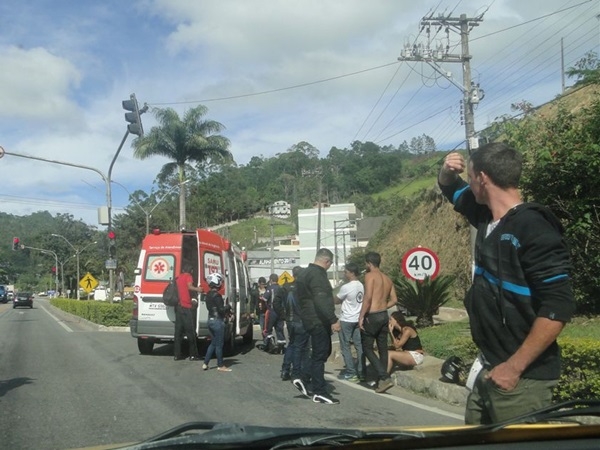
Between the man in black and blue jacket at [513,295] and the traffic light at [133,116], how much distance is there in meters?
14.5

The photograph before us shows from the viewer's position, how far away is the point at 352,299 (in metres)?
10.2

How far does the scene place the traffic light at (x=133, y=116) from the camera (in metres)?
16.8

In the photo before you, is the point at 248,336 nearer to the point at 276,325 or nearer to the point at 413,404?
the point at 276,325

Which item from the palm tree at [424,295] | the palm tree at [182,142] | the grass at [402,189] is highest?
the grass at [402,189]

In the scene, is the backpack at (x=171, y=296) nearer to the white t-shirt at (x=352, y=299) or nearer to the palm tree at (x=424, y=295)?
the white t-shirt at (x=352, y=299)

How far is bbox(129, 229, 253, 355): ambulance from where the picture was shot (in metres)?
13.5

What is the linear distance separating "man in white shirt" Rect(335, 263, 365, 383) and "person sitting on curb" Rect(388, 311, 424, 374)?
515 mm

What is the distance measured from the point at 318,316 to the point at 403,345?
7.43ft

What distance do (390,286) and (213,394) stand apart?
2838 mm

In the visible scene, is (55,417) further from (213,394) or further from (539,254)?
(539,254)

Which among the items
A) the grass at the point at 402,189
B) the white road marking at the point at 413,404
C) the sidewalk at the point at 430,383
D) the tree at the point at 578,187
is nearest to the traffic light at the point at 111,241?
the tree at the point at 578,187

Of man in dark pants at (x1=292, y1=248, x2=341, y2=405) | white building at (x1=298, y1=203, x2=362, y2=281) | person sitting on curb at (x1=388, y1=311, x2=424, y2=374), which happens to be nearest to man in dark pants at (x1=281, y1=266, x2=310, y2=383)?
man in dark pants at (x1=292, y1=248, x2=341, y2=405)

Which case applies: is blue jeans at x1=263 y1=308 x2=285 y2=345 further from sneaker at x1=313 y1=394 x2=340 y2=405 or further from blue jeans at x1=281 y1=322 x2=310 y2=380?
sneaker at x1=313 y1=394 x2=340 y2=405

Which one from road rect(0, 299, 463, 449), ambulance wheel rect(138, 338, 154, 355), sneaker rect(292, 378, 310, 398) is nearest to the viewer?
road rect(0, 299, 463, 449)
